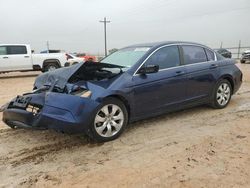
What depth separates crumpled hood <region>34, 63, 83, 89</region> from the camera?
193 inches

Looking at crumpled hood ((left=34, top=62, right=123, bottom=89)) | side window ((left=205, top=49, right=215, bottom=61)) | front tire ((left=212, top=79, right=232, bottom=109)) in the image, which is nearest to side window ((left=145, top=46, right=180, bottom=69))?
crumpled hood ((left=34, top=62, right=123, bottom=89))

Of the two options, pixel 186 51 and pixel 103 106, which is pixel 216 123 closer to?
pixel 186 51

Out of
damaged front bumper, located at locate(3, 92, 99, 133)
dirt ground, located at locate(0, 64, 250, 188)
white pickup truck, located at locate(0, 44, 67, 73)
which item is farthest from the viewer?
white pickup truck, located at locate(0, 44, 67, 73)

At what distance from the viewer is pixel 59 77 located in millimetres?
5066

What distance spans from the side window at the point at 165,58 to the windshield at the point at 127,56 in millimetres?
204

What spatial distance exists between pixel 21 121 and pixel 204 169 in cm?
274

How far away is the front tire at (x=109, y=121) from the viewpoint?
461 cm

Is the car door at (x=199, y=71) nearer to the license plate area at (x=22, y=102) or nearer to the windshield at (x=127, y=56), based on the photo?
the windshield at (x=127, y=56)

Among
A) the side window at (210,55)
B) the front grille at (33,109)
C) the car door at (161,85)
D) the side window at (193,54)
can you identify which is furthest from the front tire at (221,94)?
the front grille at (33,109)

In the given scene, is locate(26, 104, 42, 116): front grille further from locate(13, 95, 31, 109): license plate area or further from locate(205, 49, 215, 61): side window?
locate(205, 49, 215, 61): side window

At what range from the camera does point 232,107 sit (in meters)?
6.88

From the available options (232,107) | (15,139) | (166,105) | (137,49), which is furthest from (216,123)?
(15,139)

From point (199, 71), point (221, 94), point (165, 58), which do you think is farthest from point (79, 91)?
point (221, 94)

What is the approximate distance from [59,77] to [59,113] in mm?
853
